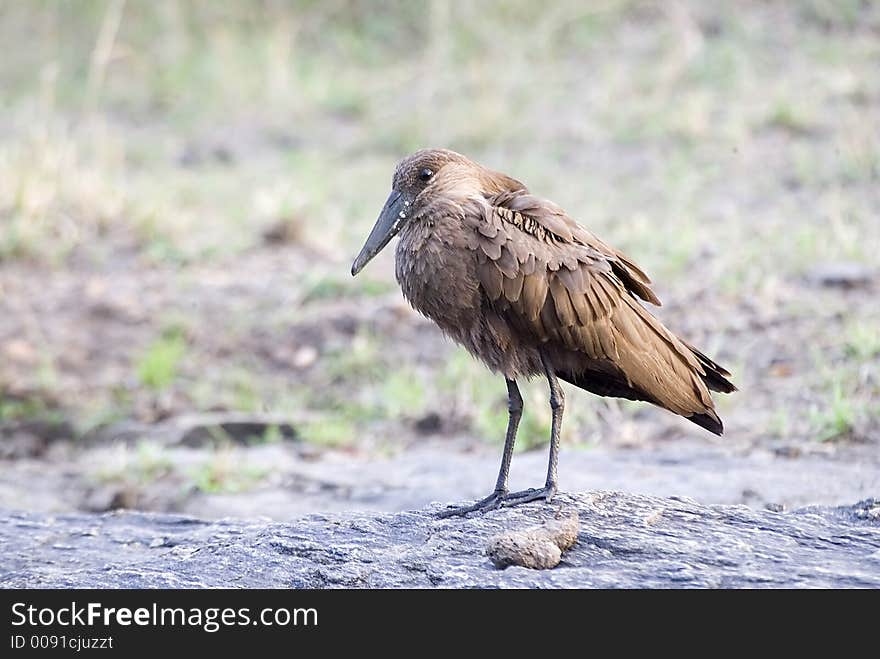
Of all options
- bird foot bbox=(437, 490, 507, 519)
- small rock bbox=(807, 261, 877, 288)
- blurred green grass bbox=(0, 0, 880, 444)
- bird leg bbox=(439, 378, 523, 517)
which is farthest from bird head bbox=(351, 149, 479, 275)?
small rock bbox=(807, 261, 877, 288)

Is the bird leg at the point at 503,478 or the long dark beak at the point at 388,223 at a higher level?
the long dark beak at the point at 388,223

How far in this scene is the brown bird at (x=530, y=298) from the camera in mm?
4230

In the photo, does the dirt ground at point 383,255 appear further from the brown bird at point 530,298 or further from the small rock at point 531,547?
the small rock at point 531,547

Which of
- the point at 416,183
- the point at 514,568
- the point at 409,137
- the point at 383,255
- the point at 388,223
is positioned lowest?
the point at 514,568

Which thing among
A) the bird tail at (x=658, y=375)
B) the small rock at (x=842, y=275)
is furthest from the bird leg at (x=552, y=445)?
the small rock at (x=842, y=275)

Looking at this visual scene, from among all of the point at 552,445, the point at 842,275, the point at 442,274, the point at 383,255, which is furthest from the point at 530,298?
the point at 383,255

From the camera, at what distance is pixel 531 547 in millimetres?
3803

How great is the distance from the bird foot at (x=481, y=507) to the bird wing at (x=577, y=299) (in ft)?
1.46

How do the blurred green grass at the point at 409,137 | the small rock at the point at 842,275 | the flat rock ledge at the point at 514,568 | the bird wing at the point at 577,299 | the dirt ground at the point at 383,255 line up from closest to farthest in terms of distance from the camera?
the flat rock ledge at the point at 514,568 < the bird wing at the point at 577,299 < the dirt ground at the point at 383,255 < the small rock at the point at 842,275 < the blurred green grass at the point at 409,137

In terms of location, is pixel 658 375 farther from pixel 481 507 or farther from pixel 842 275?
pixel 842 275

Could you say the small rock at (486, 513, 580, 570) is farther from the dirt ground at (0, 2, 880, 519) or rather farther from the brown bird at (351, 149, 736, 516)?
the dirt ground at (0, 2, 880, 519)

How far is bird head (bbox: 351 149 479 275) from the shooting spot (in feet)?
14.8

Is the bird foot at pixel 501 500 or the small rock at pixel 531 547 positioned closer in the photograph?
the small rock at pixel 531 547

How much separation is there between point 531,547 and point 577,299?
85 cm
